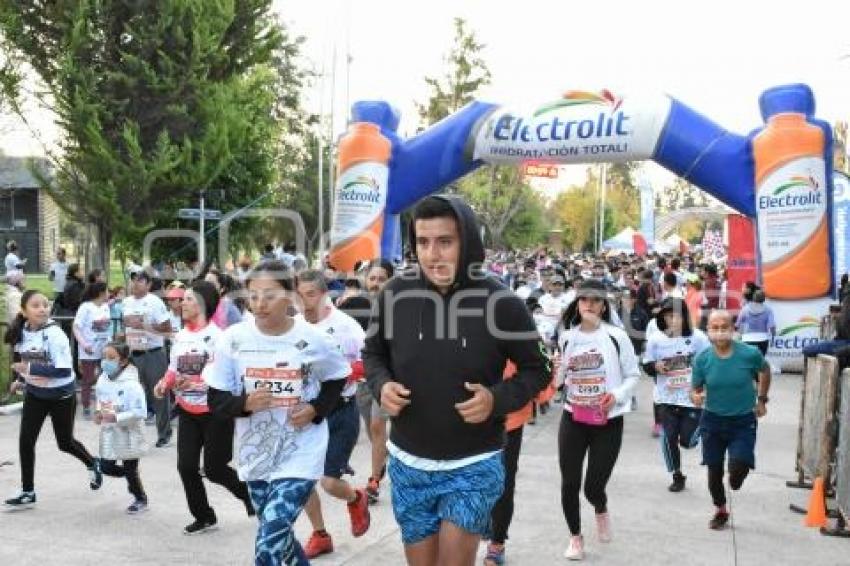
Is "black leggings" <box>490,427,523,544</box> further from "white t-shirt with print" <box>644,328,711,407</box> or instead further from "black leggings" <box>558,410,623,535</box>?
"white t-shirt with print" <box>644,328,711,407</box>

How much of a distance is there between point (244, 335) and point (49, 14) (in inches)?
606

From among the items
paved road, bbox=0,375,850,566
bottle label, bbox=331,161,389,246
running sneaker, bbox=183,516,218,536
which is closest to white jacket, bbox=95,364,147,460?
paved road, bbox=0,375,850,566

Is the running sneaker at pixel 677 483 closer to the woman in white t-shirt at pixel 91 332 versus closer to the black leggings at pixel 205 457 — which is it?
the black leggings at pixel 205 457

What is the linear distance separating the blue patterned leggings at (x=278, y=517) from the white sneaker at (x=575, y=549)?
6.51 feet

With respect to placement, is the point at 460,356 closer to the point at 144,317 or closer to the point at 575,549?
the point at 575,549

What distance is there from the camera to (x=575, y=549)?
19.0ft

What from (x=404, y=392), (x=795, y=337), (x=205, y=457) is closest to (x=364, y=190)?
(x=795, y=337)

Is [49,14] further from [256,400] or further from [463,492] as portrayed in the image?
[463,492]

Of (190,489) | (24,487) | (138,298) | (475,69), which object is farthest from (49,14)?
(475,69)

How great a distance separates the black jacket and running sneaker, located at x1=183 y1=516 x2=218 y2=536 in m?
3.17

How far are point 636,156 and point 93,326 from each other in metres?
8.72

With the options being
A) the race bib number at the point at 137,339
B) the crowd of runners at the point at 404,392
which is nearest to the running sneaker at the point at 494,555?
the crowd of runners at the point at 404,392

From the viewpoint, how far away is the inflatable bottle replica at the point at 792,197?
14062 mm

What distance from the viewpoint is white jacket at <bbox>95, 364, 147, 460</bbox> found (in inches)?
266
